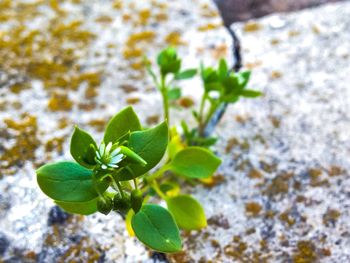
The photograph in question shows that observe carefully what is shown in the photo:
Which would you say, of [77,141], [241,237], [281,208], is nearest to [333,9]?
[281,208]

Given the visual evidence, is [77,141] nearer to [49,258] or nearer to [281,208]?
[49,258]

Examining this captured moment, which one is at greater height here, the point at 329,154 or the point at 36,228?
the point at 36,228

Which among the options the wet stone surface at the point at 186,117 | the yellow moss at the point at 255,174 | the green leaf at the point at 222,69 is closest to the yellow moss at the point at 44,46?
the wet stone surface at the point at 186,117

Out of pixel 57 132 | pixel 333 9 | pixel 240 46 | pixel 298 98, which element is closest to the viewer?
pixel 57 132

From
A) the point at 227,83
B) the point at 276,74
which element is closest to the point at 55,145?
the point at 227,83

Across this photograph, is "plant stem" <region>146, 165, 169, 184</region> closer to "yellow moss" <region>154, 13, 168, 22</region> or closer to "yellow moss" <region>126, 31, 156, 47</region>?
"yellow moss" <region>126, 31, 156, 47</region>

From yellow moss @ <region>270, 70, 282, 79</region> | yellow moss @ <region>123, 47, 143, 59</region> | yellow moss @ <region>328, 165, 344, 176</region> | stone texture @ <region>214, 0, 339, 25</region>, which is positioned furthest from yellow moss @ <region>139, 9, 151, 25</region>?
yellow moss @ <region>328, 165, 344, 176</region>

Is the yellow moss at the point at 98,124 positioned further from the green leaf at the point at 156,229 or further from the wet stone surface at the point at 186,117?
the green leaf at the point at 156,229
